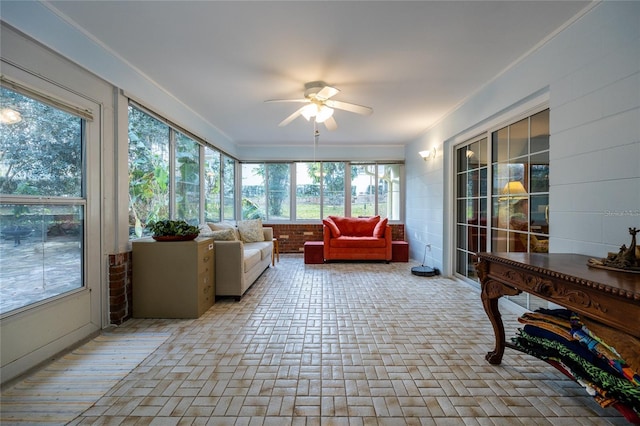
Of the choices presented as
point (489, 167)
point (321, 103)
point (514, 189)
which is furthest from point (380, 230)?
point (321, 103)

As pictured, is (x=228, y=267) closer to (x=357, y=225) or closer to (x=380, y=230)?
(x=380, y=230)

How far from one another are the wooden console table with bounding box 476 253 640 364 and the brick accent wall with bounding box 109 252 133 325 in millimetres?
3014

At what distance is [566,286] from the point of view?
137cm

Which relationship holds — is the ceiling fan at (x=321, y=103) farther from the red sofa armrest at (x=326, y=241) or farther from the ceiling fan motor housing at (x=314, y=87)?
the red sofa armrest at (x=326, y=241)

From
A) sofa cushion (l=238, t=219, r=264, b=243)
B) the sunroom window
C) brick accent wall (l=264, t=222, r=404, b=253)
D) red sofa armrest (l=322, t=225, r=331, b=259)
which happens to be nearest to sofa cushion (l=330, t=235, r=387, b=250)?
red sofa armrest (l=322, t=225, r=331, b=259)

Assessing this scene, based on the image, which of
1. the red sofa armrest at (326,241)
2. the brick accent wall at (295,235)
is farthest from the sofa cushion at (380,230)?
the brick accent wall at (295,235)

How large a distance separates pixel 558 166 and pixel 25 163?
3.87m

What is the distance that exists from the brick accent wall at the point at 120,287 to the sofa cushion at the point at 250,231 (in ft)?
7.34

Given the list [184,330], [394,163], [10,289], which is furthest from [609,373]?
[394,163]

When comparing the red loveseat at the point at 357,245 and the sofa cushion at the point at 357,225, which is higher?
the sofa cushion at the point at 357,225

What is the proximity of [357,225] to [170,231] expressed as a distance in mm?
4110

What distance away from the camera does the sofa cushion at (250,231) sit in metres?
4.99

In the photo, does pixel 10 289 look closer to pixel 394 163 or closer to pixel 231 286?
pixel 231 286

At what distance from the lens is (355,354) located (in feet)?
6.96
